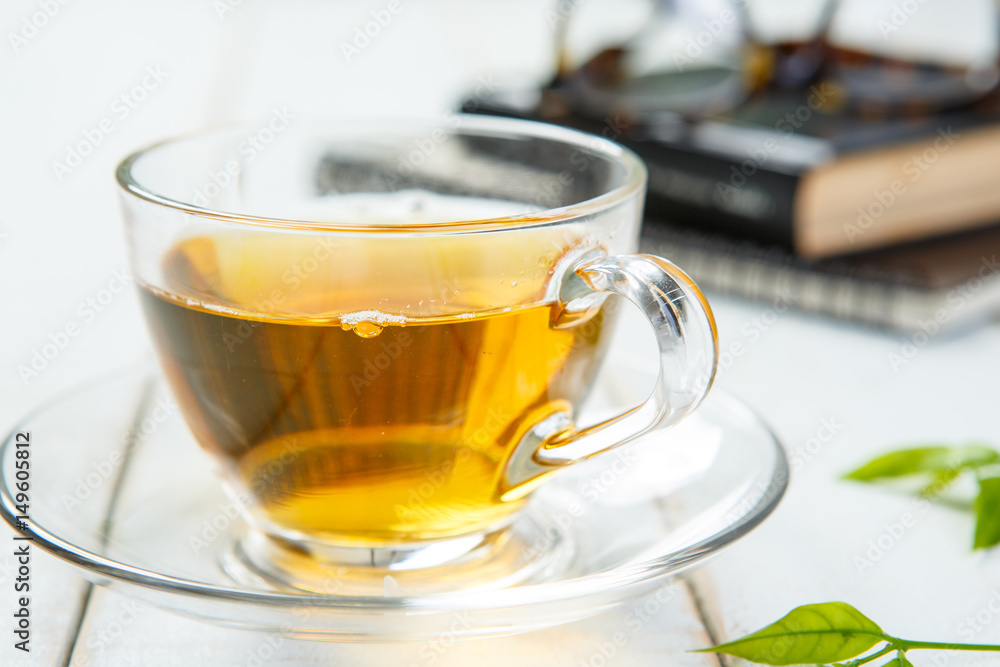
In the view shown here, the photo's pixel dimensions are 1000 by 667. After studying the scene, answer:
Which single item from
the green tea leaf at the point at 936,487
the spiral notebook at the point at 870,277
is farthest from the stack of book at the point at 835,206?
the green tea leaf at the point at 936,487

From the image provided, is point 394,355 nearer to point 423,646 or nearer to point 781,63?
point 423,646

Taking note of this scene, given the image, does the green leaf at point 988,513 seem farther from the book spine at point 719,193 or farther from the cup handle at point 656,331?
the book spine at point 719,193

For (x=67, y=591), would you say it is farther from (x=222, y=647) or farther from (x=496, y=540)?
(x=496, y=540)

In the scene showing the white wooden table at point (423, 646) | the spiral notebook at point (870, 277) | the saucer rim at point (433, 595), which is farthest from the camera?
the spiral notebook at point (870, 277)

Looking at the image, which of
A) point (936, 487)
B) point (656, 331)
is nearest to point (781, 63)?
point (936, 487)

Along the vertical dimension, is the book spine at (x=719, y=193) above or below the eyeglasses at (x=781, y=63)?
below
